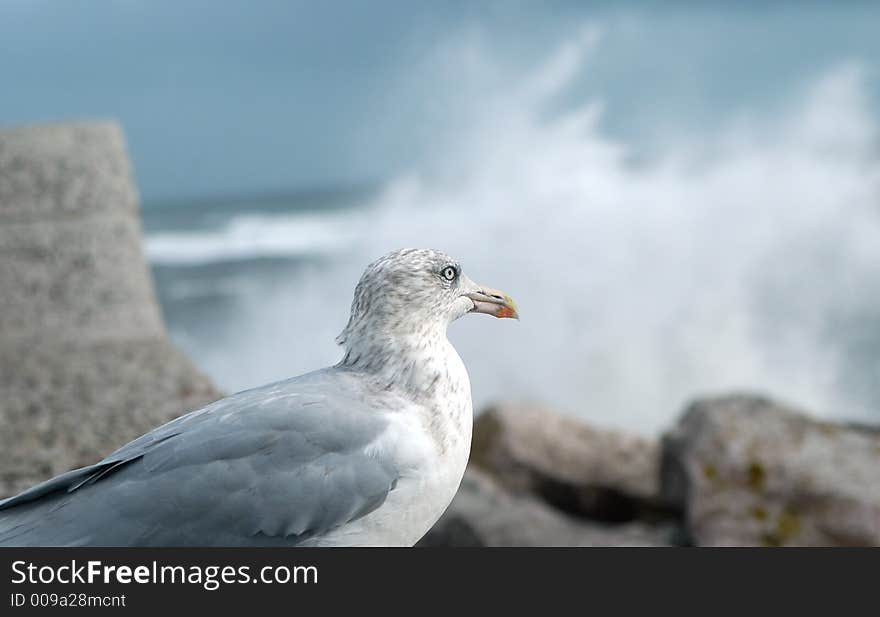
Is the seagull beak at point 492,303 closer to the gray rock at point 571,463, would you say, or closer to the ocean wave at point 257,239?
the gray rock at point 571,463

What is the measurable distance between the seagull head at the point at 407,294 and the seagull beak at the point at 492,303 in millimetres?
69

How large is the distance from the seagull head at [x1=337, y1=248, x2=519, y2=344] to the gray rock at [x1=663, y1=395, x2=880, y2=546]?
288 centimetres

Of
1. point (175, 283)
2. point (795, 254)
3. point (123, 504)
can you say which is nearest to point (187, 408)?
point (123, 504)

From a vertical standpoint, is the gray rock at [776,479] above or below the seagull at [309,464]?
below

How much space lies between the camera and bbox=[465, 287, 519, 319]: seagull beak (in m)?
2.72

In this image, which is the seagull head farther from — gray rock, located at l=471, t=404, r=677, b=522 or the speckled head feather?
gray rock, located at l=471, t=404, r=677, b=522

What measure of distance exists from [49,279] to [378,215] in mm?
23499

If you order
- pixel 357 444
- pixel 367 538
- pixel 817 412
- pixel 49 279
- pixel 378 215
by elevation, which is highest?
pixel 378 215

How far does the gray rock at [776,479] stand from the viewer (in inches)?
191

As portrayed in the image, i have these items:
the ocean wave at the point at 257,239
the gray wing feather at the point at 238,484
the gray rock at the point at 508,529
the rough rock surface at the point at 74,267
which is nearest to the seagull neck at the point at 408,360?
the gray wing feather at the point at 238,484

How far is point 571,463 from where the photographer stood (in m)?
6.67

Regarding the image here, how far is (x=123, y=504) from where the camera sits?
2.33 m

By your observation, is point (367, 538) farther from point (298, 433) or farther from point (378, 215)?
point (378, 215)

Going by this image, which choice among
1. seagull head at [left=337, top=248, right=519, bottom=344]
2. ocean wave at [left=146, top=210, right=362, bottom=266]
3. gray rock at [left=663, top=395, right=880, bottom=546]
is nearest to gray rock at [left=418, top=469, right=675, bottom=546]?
gray rock at [left=663, top=395, right=880, bottom=546]
